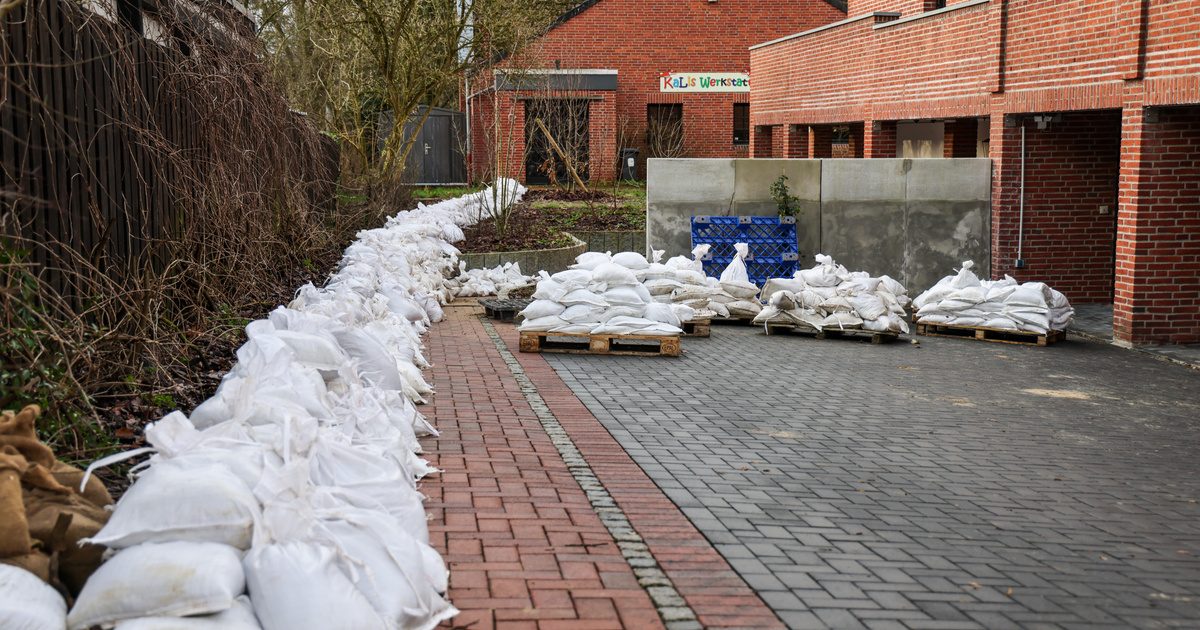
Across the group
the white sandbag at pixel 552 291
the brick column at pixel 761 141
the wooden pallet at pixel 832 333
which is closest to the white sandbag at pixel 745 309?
the wooden pallet at pixel 832 333

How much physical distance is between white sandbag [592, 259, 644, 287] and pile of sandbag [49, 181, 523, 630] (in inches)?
231

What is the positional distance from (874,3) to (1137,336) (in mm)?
14479

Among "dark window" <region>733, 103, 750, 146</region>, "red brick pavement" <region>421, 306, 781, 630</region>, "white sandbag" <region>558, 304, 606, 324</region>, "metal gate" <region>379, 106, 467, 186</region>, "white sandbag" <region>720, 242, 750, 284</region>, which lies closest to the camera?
"red brick pavement" <region>421, 306, 781, 630</region>

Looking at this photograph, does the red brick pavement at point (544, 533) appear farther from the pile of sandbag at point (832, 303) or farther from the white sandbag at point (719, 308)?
the white sandbag at point (719, 308)

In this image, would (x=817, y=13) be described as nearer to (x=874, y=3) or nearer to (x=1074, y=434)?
(x=874, y=3)

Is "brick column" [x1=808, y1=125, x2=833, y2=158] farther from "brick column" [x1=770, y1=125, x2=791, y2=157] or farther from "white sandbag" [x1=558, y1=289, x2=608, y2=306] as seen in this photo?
"white sandbag" [x1=558, y1=289, x2=608, y2=306]

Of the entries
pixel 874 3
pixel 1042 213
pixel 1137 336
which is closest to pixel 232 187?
pixel 1137 336

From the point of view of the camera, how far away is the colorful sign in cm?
3772

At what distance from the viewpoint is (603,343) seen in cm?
1191

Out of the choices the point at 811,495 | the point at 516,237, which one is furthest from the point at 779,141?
the point at 811,495

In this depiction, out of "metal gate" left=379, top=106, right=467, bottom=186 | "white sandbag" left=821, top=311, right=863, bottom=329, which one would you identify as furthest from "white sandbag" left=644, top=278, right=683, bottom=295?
"metal gate" left=379, top=106, right=467, bottom=186

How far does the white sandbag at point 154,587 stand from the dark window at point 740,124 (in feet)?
117

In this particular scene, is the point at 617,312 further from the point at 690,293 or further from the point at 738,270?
the point at 738,270

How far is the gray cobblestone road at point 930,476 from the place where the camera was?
17.0 feet
